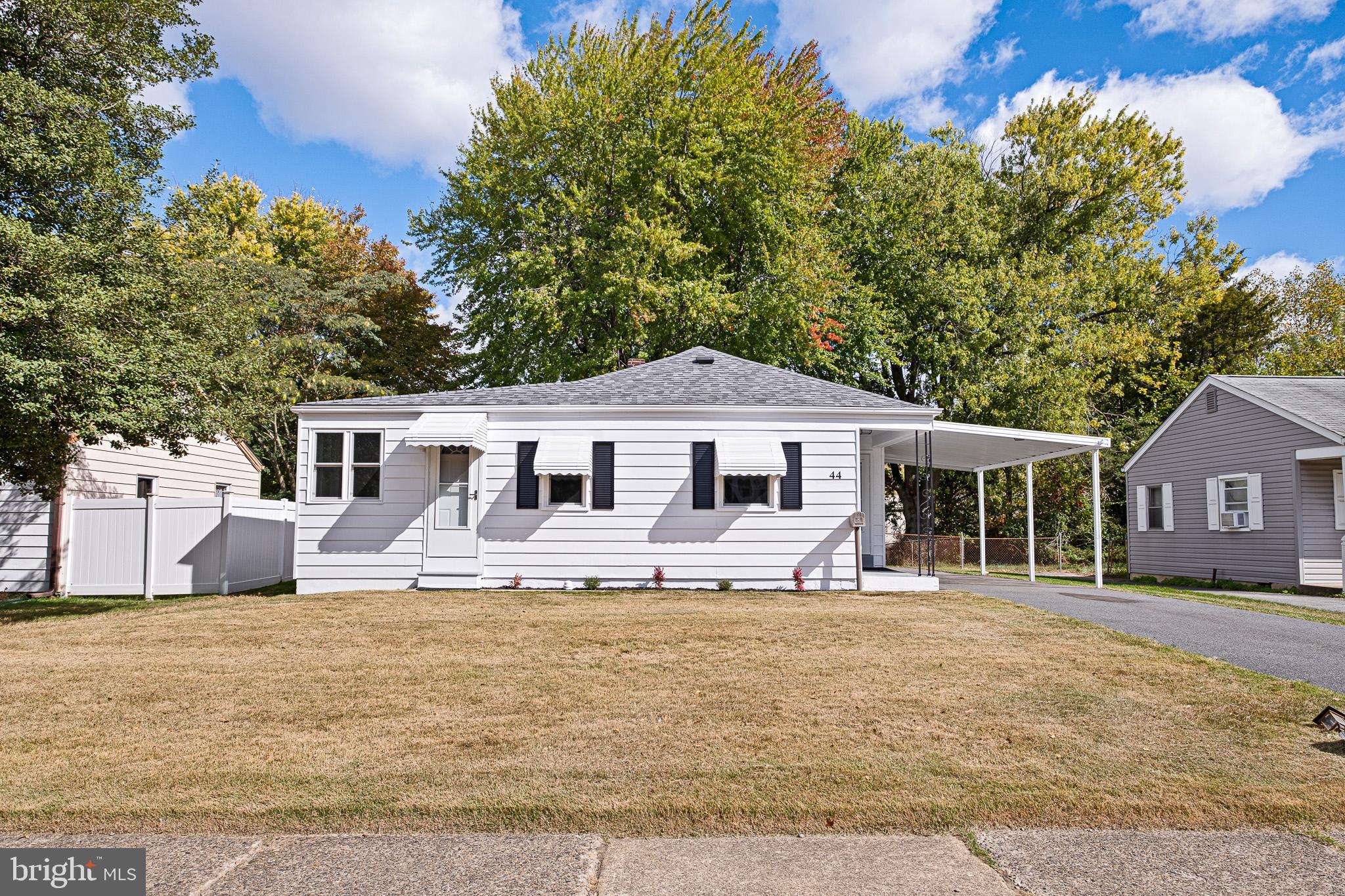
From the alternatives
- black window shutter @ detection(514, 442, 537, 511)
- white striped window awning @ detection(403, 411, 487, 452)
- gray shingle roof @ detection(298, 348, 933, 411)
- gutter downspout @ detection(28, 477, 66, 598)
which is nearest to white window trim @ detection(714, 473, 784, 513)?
gray shingle roof @ detection(298, 348, 933, 411)

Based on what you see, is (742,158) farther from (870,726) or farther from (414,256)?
(870,726)

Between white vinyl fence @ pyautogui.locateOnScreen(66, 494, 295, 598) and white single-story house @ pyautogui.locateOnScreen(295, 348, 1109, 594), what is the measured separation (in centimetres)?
173

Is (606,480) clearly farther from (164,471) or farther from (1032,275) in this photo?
(1032,275)

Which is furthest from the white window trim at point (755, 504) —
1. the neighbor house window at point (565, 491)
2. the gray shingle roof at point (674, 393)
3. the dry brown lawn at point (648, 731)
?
the dry brown lawn at point (648, 731)

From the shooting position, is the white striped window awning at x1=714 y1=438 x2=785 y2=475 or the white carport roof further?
the white carport roof

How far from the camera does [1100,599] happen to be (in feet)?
41.7

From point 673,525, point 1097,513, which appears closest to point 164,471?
point 673,525

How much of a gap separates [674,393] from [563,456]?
2.34 metres

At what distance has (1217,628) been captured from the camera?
9.55m

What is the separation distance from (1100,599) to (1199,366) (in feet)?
74.8

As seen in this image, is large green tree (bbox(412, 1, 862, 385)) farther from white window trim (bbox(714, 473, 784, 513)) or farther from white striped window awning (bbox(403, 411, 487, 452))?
white window trim (bbox(714, 473, 784, 513))

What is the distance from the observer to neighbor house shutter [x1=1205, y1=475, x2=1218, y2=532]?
62.3 ft

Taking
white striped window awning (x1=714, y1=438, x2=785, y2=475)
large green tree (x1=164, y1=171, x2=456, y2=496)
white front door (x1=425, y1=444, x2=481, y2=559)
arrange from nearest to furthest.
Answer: white striped window awning (x1=714, y1=438, x2=785, y2=475), white front door (x1=425, y1=444, x2=481, y2=559), large green tree (x1=164, y1=171, x2=456, y2=496)

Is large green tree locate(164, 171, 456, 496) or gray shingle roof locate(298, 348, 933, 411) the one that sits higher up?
large green tree locate(164, 171, 456, 496)
